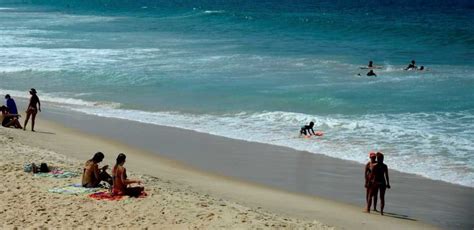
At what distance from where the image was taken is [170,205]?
12039mm

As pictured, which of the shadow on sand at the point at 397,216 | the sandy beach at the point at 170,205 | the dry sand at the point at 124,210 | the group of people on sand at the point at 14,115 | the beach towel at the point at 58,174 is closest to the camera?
the dry sand at the point at 124,210

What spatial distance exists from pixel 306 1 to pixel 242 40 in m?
55.2

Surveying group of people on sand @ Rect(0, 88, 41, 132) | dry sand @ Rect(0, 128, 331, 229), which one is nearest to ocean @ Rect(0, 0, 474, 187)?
group of people on sand @ Rect(0, 88, 41, 132)

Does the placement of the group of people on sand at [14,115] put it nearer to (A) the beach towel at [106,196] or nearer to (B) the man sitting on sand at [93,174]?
(B) the man sitting on sand at [93,174]

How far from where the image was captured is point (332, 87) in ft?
92.7

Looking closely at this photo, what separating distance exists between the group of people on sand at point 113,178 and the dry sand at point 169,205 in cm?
24

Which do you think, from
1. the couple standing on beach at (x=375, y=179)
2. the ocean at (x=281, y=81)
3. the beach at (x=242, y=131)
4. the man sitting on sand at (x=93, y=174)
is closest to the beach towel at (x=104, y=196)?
the beach at (x=242, y=131)

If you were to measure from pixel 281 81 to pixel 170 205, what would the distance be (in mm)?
18384

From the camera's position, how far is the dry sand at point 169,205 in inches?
447

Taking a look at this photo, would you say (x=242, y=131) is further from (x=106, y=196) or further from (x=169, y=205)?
(x=169, y=205)

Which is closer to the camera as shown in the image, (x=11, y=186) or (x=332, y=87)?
(x=11, y=186)

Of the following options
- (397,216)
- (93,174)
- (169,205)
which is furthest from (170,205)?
(397,216)

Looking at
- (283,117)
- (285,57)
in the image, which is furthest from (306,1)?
(283,117)

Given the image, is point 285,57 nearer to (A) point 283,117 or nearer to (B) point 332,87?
(B) point 332,87
